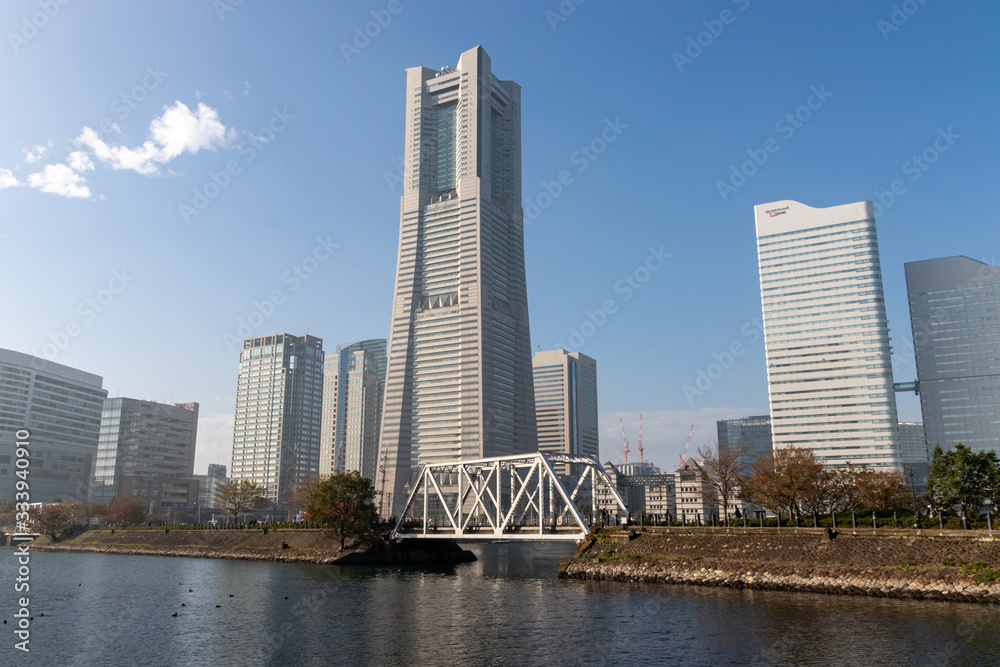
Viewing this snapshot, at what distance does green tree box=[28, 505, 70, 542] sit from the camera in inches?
6201

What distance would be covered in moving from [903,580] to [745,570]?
1506cm

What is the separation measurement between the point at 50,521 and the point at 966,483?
592 ft

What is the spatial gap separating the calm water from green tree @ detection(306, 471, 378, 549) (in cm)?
3206

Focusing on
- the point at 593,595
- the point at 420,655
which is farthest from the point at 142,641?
the point at 593,595

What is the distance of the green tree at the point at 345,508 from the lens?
366 ft

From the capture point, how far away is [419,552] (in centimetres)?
12050

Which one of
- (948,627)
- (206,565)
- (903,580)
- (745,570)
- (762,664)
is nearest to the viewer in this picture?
(762,664)

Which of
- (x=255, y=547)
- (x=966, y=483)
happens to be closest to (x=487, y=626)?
(x=966, y=483)

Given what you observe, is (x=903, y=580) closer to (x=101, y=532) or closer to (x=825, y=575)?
(x=825, y=575)

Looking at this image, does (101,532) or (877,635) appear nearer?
(877,635)

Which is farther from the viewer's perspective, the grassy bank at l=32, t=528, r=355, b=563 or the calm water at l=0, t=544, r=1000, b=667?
the grassy bank at l=32, t=528, r=355, b=563

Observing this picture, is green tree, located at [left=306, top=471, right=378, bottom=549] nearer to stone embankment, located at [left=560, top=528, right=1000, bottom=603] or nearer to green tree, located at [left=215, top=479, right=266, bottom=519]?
stone embankment, located at [left=560, top=528, right=1000, bottom=603]

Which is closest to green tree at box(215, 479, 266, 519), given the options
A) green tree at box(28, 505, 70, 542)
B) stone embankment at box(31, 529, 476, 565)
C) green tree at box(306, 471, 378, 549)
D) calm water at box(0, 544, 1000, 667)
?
stone embankment at box(31, 529, 476, 565)

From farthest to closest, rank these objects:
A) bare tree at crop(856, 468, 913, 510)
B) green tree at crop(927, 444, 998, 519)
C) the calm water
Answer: bare tree at crop(856, 468, 913, 510) < green tree at crop(927, 444, 998, 519) < the calm water
